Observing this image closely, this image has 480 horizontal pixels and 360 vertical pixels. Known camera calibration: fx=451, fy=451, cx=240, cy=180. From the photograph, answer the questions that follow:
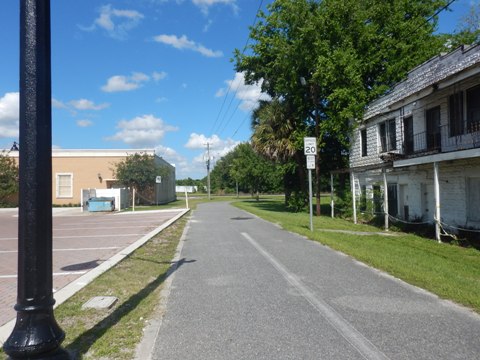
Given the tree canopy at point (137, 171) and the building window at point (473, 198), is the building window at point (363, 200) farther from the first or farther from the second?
the tree canopy at point (137, 171)

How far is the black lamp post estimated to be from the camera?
149 inches

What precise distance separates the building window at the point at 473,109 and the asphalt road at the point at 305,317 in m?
8.56

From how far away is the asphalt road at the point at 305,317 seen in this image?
4637 millimetres

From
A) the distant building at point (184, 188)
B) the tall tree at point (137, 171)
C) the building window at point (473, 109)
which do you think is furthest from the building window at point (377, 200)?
the tall tree at point (137, 171)

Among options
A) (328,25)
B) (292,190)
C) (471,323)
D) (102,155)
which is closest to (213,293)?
(471,323)

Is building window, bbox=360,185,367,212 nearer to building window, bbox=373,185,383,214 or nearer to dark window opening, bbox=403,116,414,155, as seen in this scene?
building window, bbox=373,185,383,214

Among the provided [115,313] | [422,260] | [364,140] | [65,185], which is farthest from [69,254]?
[65,185]

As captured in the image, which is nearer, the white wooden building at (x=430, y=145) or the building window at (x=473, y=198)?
the white wooden building at (x=430, y=145)

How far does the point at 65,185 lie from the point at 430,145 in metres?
39.7

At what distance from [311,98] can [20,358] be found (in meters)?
26.9

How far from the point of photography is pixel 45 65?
13.1 ft

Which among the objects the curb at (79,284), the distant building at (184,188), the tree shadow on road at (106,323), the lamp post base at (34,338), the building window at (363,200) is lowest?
the tree shadow on road at (106,323)

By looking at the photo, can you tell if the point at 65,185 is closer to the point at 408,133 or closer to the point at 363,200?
the point at 363,200

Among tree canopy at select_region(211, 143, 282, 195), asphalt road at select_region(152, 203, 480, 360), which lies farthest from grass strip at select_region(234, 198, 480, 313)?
tree canopy at select_region(211, 143, 282, 195)
